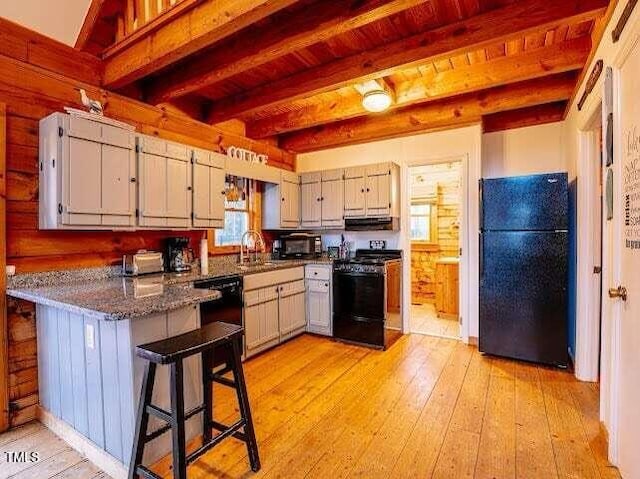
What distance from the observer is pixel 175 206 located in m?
2.95

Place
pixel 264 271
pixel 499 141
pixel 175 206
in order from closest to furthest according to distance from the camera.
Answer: pixel 175 206
pixel 264 271
pixel 499 141

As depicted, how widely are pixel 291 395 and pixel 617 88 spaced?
2.76 meters

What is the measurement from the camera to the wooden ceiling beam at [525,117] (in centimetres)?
355

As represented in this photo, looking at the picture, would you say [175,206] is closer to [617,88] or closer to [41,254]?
[41,254]

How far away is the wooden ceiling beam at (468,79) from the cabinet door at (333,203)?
2.60 feet

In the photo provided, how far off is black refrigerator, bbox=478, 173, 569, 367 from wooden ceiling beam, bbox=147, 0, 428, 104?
6.54 feet

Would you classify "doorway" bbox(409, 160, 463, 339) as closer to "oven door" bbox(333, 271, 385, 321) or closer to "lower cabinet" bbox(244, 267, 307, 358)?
"oven door" bbox(333, 271, 385, 321)

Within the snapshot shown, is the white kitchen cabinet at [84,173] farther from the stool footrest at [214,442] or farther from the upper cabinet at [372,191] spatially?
the upper cabinet at [372,191]

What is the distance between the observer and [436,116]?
12.0 feet

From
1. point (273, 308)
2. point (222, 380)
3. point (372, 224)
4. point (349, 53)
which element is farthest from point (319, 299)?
point (349, 53)

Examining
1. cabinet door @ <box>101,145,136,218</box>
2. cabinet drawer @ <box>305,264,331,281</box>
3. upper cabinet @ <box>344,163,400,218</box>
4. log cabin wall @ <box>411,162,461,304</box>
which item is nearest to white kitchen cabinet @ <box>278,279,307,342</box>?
cabinet drawer @ <box>305,264,331,281</box>

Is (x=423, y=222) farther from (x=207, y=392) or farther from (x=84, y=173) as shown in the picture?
(x=84, y=173)

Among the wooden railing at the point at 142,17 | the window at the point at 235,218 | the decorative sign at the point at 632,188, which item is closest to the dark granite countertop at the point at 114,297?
the window at the point at 235,218

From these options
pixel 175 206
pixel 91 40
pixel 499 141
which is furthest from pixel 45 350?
pixel 499 141
